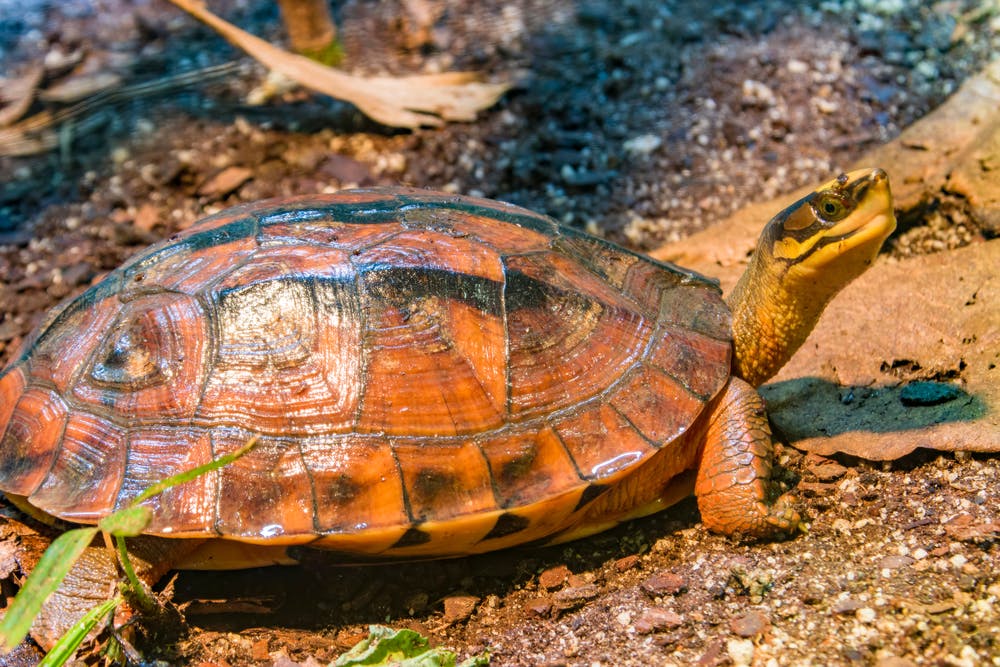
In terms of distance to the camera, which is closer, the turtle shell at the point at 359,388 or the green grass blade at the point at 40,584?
the green grass blade at the point at 40,584

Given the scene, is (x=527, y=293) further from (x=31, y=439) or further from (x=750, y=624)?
(x=31, y=439)

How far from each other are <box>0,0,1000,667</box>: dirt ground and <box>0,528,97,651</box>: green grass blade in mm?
743

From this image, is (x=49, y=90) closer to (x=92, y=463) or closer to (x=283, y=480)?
(x=92, y=463)

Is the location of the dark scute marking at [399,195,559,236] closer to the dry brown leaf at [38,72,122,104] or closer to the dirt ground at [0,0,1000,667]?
the dirt ground at [0,0,1000,667]

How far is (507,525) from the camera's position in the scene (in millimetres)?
3023

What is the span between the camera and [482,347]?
314cm

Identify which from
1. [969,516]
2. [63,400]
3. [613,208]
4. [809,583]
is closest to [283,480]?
[63,400]

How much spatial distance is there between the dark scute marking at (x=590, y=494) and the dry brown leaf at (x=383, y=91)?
3365mm

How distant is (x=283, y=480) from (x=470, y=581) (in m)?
0.82

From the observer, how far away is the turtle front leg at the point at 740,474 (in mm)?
3064

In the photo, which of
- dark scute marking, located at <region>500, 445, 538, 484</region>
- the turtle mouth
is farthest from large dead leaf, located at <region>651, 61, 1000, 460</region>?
dark scute marking, located at <region>500, 445, 538, 484</region>

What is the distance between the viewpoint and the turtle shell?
9.64 ft

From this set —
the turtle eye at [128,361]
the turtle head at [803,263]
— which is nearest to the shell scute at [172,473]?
the turtle eye at [128,361]

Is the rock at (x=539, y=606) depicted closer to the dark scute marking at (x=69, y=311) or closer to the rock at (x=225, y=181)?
the dark scute marking at (x=69, y=311)
